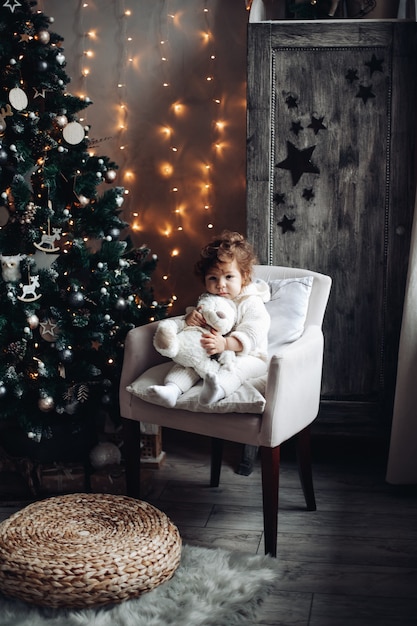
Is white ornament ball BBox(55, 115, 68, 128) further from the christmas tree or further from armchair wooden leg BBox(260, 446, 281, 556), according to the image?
armchair wooden leg BBox(260, 446, 281, 556)

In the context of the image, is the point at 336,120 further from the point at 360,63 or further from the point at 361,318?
the point at 361,318

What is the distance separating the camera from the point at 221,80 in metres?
3.39

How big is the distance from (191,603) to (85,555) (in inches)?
12.3

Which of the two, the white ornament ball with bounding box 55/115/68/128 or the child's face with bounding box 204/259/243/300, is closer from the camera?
the child's face with bounding box 204/259/243/300

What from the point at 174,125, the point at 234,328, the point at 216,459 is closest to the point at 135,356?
the point at 234,328

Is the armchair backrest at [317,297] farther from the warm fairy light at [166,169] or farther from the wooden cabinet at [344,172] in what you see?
the warm fairy light at [166,169]

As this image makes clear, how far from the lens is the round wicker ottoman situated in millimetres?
1960

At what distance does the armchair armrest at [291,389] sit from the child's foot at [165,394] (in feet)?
0.98

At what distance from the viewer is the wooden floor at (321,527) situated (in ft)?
6.74

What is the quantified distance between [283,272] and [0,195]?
106 cm

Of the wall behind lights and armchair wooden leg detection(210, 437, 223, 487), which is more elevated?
the wall behind lights

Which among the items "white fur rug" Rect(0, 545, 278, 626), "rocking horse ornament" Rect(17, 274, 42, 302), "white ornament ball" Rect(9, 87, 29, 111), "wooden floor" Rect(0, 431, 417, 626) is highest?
"white ornament ball" Rect(9, 87, 29, 111)

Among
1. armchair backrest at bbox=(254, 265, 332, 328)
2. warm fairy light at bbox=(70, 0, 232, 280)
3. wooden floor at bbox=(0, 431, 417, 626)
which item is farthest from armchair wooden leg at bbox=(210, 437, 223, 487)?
warm fairy light at bbox=(70, 0, 232, 280)

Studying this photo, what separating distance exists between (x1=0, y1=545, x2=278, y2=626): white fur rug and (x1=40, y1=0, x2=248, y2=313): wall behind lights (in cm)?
161
